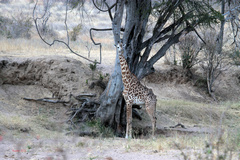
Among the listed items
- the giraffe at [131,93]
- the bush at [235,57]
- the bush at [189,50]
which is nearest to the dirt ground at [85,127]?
the bush at [189,50]

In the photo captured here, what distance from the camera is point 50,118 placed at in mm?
10500

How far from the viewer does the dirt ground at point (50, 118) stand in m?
6.38

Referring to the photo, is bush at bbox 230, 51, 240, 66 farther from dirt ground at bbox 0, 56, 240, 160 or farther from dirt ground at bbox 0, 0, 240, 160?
dirt ground at bbox 0, 56, 240, 160

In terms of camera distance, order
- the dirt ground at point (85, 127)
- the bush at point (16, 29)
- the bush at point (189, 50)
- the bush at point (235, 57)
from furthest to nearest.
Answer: the bush at point (16, 29) < the bush at point (189, 50) < the bush at point (235, 57) < the dirt ground at point (85, 127)

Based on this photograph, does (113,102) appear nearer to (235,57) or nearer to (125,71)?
(125,71)

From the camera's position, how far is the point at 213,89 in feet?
55.4

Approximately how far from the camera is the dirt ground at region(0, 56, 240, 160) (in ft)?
20.9

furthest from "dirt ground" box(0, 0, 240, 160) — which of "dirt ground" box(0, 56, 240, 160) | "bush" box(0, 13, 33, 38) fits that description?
"bush" box(0, 13, 33, 38)

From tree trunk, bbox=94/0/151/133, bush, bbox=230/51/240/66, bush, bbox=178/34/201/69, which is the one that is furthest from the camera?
bush, bbox=178/34/201/69

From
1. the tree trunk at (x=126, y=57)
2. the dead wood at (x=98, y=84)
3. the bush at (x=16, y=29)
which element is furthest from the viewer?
the bush at (x=16, y=29)

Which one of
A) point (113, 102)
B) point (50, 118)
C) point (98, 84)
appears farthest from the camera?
point (98, 84)

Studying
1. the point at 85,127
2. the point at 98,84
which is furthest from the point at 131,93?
the point at 98,84

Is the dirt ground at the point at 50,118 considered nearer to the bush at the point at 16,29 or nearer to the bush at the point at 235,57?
the bush at the point at 235,57

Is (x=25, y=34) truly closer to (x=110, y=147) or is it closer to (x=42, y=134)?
(x=42, y=134)
